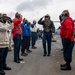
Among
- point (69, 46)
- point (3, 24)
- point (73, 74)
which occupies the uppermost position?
point (3, 24)

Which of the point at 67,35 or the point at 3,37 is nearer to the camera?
the point at 3,37

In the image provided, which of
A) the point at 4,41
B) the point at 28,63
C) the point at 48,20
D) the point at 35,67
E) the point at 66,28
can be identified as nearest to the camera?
the point at 4,41

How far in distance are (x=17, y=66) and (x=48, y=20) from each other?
163 inches

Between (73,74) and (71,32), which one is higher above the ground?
(71,32)

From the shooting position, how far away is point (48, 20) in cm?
1505

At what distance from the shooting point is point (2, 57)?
1002 cm

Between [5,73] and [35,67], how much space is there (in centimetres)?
156

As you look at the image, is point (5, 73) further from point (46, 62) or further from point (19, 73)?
point (46, 62)

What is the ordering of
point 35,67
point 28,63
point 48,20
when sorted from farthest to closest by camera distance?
point 48,20
point 28,63
point 35,67

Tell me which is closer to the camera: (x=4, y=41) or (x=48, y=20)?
(x=4, y=41)

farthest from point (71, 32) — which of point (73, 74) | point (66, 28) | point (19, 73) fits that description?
point (19, 73)

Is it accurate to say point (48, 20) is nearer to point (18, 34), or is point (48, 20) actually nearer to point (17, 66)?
point (18, 34)

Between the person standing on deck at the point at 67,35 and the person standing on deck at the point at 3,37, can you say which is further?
the person standing on deck at the point at 67,35

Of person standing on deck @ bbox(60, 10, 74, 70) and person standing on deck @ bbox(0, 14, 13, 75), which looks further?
person standing on deck @ bbox(60, 10, 74, 70)
